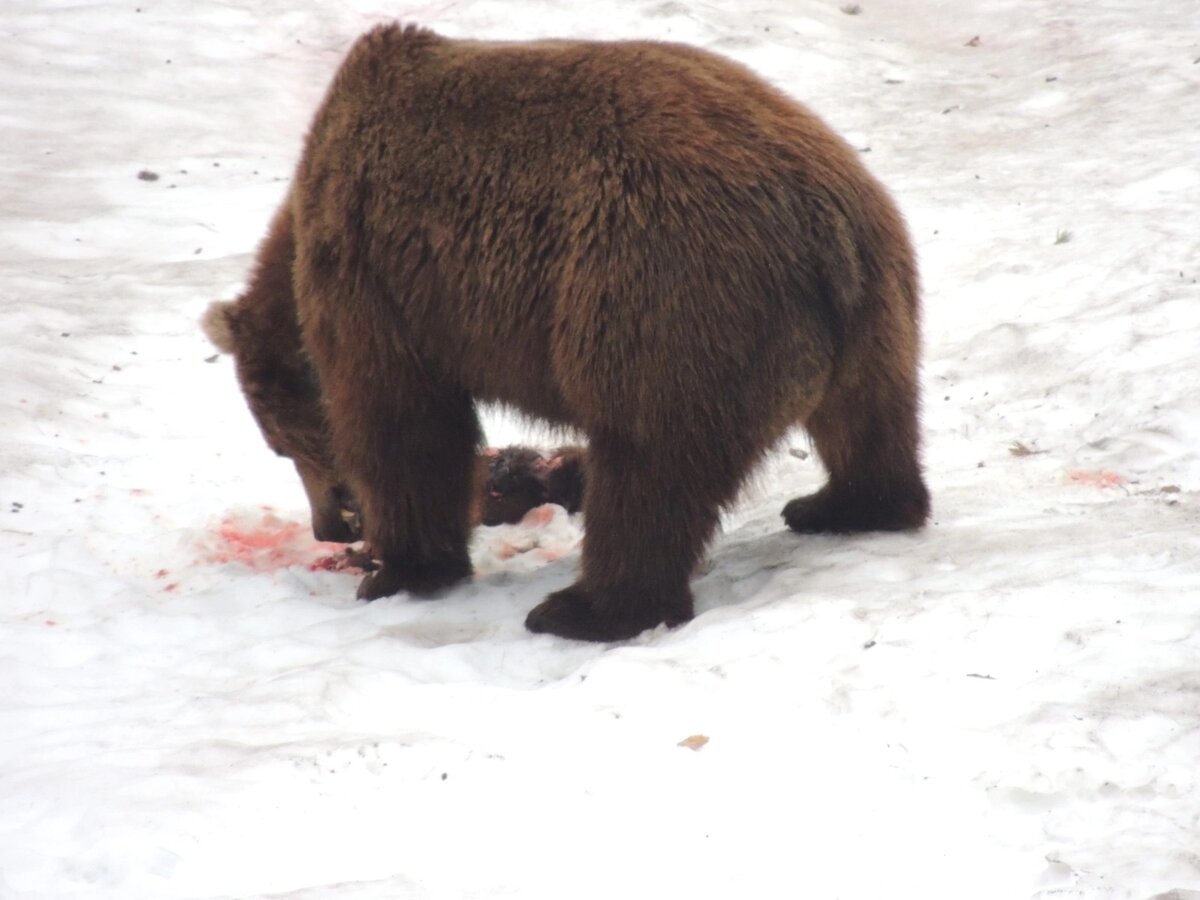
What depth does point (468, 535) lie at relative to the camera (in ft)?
18.9

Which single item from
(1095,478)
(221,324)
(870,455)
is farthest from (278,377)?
(1095,478)

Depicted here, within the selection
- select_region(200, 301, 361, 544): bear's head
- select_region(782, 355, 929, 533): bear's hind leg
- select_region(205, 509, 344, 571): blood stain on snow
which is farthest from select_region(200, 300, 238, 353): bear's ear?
select_region(782, 355, 929, 533): bear's hind leg

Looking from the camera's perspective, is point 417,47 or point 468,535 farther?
point 468,535

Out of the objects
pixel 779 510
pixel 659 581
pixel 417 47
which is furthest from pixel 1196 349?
pixel 417 47

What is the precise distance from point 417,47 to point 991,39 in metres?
9.47

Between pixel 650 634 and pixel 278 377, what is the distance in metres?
2.14

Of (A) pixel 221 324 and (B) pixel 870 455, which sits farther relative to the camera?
(A) pixel 221 324

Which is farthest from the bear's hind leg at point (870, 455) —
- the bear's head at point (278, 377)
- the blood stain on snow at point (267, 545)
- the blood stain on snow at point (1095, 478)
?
the blood stain on snow at point (267, 545)

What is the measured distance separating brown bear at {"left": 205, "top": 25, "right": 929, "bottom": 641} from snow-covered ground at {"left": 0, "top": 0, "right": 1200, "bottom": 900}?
39 cm

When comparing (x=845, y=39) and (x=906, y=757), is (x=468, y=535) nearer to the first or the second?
(x=906, y=757)

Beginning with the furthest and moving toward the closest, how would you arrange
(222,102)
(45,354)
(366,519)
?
1. (222,102)
2. (45,354)
3. (366,519)

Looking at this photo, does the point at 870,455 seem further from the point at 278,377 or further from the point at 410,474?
the point at 278,377

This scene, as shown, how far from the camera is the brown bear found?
14.8 feet

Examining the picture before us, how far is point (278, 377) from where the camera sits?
19.4 ft
